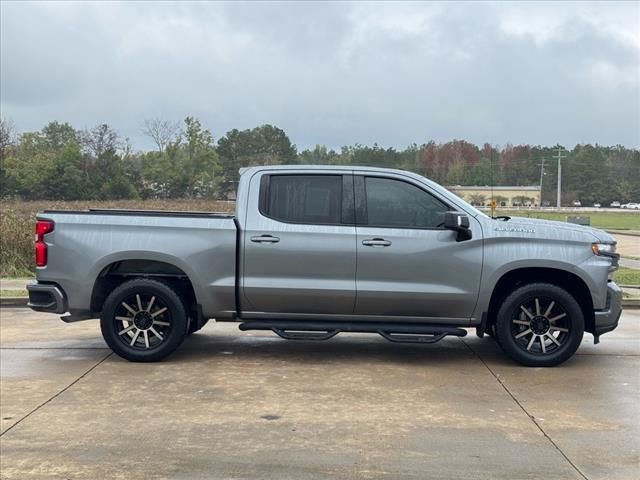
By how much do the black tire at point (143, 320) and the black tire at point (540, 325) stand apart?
3.33m

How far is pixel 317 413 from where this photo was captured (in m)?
5.21

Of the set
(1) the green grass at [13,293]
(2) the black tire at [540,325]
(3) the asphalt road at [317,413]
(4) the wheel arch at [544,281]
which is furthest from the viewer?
(1) the green grass at [13,293]

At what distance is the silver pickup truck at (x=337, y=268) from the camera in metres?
6.50

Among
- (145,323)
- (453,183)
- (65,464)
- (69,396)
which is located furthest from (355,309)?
(453,183)

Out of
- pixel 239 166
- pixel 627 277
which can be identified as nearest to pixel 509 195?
pixel 627 277

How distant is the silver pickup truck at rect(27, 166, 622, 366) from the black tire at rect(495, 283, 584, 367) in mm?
12

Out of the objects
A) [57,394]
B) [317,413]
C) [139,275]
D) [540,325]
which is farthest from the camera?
[139,275]

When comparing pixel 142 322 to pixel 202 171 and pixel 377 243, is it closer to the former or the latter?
pixel 377 243

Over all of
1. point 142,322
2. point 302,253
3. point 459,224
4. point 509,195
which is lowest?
point 142,322

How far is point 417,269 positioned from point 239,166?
16691 mm

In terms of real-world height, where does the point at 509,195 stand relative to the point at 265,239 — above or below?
above

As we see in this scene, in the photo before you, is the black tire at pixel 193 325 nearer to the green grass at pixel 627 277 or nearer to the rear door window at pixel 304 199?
the rear door window at pixel 304 199

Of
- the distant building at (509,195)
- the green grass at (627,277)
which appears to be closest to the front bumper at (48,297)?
the distant building at (509,195)

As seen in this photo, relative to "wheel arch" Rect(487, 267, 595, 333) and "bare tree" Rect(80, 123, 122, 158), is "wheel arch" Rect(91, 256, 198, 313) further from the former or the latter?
"bare tree" Rect(80, 123, 122, 158)
